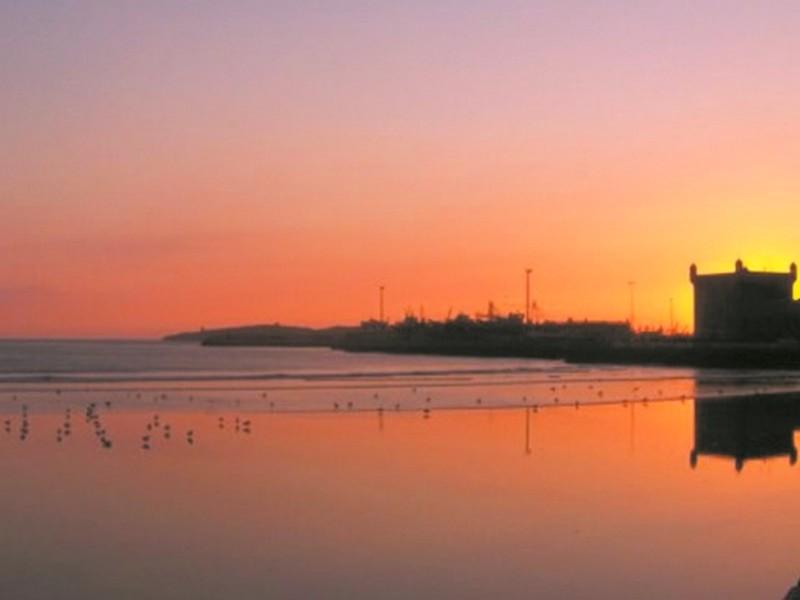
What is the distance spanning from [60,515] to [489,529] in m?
6.39

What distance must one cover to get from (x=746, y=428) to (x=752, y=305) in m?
75.1

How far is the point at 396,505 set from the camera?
17.4 meters

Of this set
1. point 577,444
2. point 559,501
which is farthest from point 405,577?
point 577,444

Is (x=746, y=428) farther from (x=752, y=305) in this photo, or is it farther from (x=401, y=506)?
(x=752, y=305)

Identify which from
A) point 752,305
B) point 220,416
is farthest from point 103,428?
point 752,305

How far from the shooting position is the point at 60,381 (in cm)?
5978

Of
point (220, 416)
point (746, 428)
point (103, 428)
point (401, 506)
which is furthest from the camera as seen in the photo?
point (220, 416)

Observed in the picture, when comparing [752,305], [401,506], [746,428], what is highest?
[752,305]

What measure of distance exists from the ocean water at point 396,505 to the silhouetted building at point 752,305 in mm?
68202

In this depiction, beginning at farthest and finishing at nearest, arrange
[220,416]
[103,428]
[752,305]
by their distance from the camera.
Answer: [752,305] → [220,416] → [103,428]

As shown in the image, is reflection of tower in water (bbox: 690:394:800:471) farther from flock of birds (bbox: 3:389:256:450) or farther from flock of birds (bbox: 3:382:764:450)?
flock of birds (bbox: 3:389:256:450)

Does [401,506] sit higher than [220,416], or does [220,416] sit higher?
[220,416]

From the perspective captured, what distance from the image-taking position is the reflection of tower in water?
25.1 metres

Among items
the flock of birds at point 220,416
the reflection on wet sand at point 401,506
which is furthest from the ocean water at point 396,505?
the flock of birds at point 220,416
